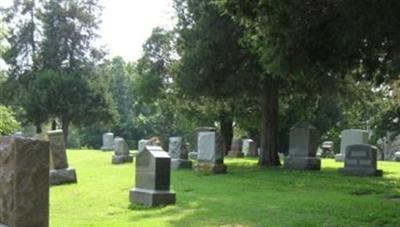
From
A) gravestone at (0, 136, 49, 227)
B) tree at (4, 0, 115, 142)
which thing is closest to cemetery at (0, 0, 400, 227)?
gravestone at (0, 136, 49, 227)

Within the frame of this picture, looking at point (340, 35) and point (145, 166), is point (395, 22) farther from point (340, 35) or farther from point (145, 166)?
point (145, 166)

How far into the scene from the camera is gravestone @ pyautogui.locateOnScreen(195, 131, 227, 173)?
22.6 m

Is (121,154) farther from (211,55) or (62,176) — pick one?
(62,176)

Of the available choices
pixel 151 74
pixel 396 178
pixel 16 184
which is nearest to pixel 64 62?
pixel 151 74

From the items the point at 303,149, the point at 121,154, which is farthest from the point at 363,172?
the point at 121,154

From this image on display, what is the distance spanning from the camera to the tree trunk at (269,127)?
26.4 m

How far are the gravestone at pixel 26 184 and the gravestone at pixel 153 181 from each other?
580cm

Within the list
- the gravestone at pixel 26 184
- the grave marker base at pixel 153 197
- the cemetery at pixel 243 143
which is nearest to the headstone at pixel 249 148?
the cemetery at pixel 243 143

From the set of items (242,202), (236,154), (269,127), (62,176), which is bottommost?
(242,202)

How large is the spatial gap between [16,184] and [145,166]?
264 inches

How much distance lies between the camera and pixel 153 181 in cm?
1385

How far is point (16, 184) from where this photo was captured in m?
7.72

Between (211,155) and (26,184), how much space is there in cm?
1519

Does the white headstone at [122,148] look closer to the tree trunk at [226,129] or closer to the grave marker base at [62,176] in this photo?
the grave marker base at [62,176]
